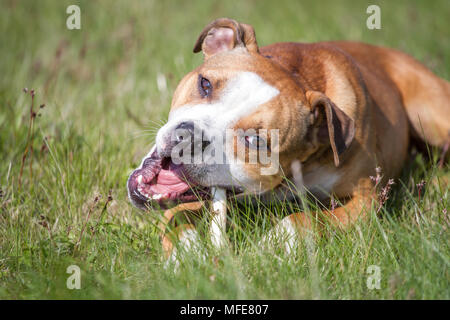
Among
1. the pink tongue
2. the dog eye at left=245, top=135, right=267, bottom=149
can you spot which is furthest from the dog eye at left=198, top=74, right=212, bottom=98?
the pink tongue

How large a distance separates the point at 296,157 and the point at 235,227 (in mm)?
672

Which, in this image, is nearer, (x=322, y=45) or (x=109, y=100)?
(x=322, y=45)

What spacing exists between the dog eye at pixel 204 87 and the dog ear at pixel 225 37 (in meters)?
0.50

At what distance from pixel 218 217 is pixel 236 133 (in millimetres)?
568

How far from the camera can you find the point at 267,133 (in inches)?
135

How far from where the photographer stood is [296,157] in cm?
366

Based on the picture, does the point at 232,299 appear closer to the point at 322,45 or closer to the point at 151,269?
the point at 151,269

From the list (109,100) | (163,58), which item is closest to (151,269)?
(109,100)

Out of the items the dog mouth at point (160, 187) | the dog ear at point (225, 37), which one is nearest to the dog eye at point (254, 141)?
the dog mouth at point (160, 187)

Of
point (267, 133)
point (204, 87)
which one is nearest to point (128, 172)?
point (204, 87)

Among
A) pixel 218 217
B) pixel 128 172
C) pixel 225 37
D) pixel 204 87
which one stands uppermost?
pixel 225 37

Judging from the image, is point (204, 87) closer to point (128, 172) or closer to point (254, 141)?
point (254, 141)

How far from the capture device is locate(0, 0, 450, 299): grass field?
9.63 feet

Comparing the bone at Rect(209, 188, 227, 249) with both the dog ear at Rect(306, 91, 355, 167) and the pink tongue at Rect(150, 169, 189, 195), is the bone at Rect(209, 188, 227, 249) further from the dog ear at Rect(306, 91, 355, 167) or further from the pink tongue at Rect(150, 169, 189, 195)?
the dog ear at Rect(306, 91, 355, 167)
